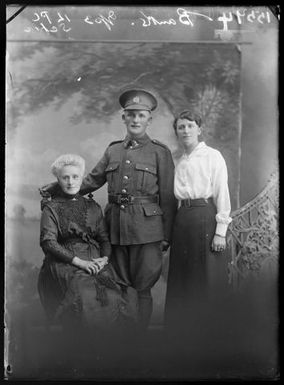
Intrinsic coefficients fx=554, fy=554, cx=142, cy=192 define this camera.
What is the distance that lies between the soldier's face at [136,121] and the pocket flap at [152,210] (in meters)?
0.35

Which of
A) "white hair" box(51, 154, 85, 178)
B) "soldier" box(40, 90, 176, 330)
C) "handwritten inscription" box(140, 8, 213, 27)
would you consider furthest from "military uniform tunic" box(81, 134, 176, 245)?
"handwritten inscription" box(140, 8, 213, 27)

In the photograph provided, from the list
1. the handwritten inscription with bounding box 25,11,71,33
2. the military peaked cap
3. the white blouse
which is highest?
the handwritten inscription with bounding box 25,11,71,33

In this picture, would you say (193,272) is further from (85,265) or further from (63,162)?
(63,162)

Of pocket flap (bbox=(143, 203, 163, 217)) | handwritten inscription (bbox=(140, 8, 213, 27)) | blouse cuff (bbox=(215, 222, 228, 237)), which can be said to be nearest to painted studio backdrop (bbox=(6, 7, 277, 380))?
handwritten inscription (bbox=(140, 8, 213, 27))

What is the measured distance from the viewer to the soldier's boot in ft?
8.89

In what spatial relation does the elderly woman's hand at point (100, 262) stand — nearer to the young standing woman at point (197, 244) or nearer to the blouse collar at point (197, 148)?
the young standing woman at point (197, 244)

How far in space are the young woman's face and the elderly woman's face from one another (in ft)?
1.75

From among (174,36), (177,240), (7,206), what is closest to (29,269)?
(7,206)

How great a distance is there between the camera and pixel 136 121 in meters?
2.75

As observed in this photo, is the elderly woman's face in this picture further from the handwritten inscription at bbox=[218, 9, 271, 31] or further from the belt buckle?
the handwritten inscription at bbox=[218, 9, 271, 31]

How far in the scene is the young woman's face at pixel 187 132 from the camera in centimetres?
273

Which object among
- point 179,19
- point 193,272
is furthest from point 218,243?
point 179,19

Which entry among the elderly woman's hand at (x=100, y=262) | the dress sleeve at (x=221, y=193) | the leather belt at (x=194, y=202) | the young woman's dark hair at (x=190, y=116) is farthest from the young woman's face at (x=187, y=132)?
the elderly woman's hand at (x=100, y=262)

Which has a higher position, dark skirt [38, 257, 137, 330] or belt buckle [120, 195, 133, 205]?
belt buckle [120, 195, 133, 205]
